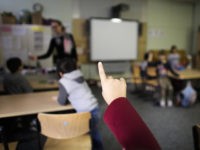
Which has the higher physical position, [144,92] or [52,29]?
[52,29]

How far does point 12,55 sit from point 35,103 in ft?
10.6

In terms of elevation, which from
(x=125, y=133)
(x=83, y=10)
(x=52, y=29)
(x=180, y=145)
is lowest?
(x=180, y=145)

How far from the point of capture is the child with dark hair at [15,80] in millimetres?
2795

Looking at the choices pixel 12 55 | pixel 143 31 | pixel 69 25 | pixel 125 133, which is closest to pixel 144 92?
pixel 143 31

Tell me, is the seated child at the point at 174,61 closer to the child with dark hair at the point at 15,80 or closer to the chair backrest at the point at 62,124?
the child with dark hair at the point at 15,80

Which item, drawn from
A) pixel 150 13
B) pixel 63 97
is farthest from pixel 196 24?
pixel 63 97

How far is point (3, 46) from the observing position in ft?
16.0

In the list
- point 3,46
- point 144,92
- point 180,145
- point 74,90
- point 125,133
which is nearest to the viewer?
point 125,133

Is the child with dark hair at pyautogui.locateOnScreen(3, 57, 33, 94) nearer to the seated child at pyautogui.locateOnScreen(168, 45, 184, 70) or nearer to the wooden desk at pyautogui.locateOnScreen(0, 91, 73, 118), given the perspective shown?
the wooden desk at pyautogui.locateOnScreen(0, 91, 73, 118)

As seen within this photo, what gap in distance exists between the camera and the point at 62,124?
5.32 ft

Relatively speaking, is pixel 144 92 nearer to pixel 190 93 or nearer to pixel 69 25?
pixel 190 93

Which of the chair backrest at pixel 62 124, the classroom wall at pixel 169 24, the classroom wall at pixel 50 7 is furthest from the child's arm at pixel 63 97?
the classroom wall at pixel 169 24

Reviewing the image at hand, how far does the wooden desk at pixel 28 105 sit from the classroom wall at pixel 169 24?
5.40 meters

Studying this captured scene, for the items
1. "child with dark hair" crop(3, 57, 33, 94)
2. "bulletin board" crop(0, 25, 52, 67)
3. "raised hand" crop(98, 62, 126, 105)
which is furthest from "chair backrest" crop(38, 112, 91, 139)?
"bulletin board" crop(0, 25, 52, 67)
